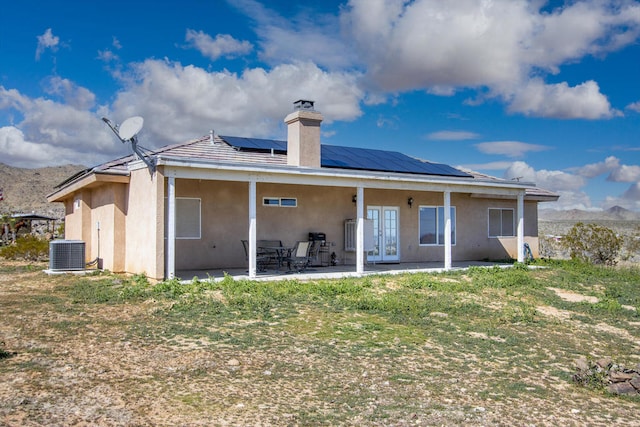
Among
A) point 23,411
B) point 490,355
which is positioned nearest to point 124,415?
point 23,411

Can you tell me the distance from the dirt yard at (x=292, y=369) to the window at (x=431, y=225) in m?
8.95

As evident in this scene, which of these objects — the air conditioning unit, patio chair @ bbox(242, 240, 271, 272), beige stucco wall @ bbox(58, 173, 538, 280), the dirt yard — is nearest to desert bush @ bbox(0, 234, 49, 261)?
beige stucco wall @ bbox(58, 173, 538, 280)

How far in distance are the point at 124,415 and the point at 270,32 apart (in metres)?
13.5

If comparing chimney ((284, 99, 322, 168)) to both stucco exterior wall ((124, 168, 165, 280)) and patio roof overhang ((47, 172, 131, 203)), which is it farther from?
patio roof overhang ((47, 172, 131, 203))

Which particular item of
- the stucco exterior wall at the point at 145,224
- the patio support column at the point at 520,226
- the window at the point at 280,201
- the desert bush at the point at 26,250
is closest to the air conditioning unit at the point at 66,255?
the stucco exterior wall at the point at 145,224

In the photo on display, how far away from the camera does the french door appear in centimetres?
1714

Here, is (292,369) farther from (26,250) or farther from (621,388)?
(26,250)

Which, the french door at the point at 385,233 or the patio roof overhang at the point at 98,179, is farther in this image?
the french door at the point at 385,233

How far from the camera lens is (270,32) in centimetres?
1602

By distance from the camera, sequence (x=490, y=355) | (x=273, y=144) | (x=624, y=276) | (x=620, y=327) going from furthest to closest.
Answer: (x=273, y=144), (x=624, y=276), (x=620, y=327), (x=490, y=355)

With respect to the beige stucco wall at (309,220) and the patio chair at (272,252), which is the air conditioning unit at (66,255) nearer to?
the beige stucco wall at (309,220)

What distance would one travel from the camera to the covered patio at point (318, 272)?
12695 millimetres

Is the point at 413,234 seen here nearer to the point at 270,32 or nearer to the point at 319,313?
the point at 270,32

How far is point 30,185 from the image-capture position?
6281 centimetres
